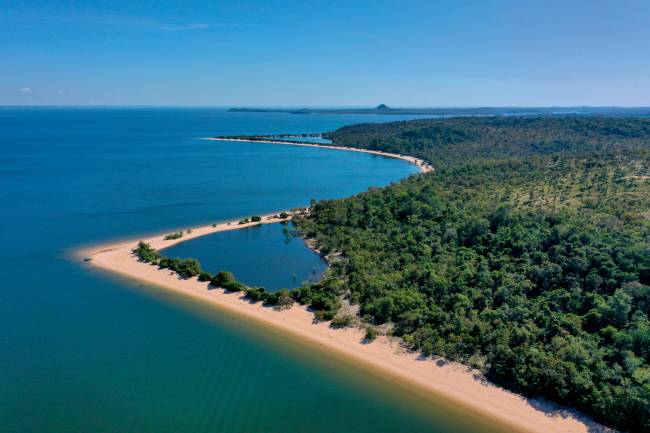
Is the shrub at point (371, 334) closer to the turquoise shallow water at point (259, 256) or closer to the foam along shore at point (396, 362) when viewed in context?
the foam along shore at point (396, 362)

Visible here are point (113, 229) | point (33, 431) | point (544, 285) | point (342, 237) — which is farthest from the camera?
point (113, 229)

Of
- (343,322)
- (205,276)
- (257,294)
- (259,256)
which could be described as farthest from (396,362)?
(259,256)

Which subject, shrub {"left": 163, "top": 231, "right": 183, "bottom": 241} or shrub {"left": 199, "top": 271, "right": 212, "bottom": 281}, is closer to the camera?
shrub {"left": 199, "top": 271, "right": 212, "bottom": 281}

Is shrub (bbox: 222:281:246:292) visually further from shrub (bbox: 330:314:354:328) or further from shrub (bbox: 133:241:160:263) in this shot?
shrub (bbox: 133:241:160:263)

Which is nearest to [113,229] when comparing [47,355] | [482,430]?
[47,355]

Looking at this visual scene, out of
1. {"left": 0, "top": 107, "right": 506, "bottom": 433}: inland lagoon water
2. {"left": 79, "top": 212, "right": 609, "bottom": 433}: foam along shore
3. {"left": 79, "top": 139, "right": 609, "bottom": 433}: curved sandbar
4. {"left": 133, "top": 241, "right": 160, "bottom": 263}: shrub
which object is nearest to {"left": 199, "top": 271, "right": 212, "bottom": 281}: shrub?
{"left": 79, "top": 139, "right": 609, "bottom": 433}: curved sandbar

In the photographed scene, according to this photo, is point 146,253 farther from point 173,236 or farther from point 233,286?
point 233,286

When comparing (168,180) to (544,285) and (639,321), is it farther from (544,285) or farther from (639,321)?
(639,321)
